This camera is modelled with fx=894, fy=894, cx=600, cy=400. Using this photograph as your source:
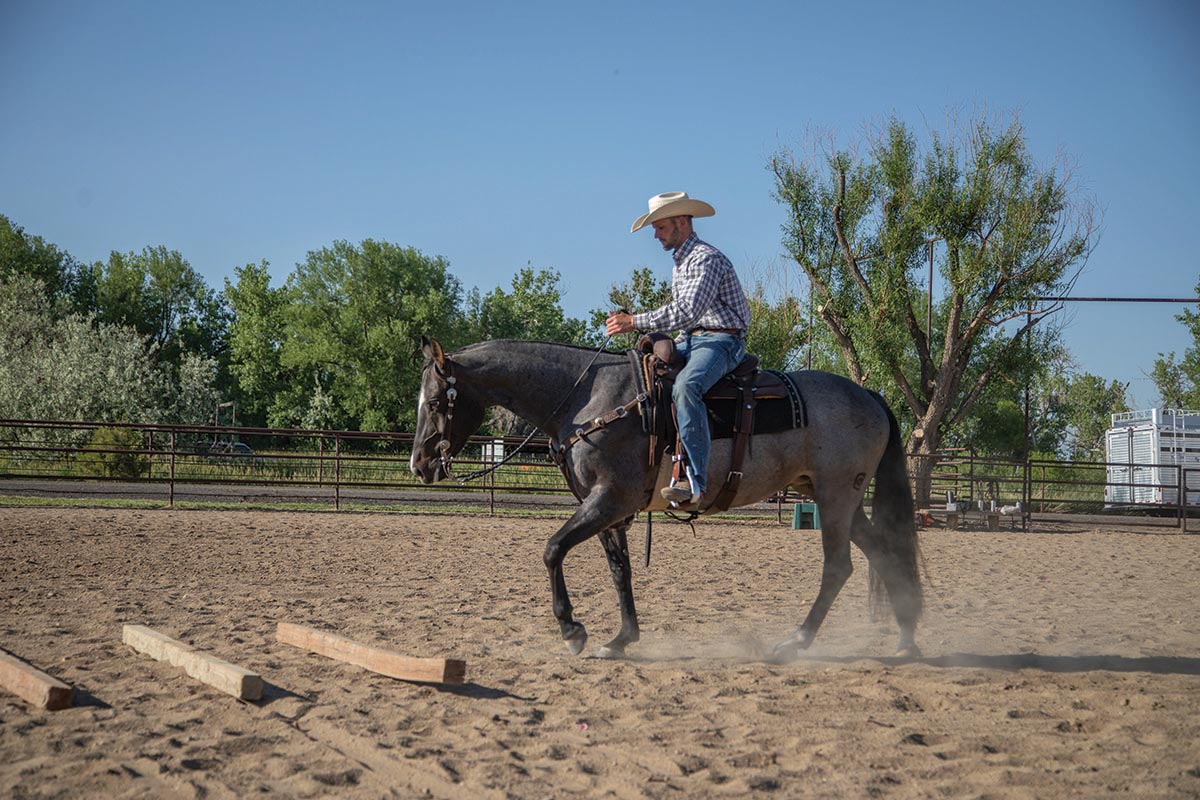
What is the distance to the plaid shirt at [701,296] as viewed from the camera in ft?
19.4

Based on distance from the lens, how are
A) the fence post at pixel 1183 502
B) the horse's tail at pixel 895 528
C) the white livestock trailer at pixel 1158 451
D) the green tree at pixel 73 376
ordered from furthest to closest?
the green tree at pixel 73 376 < the white livestock trailer at pixel 1158 451 < the fence post at pixel 1183 502 < the horse's tail at pixel 895 528

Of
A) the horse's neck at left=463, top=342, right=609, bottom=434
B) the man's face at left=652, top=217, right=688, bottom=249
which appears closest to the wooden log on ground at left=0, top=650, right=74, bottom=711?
the horse's neck at left=463, top=342, right=609, bottom=434

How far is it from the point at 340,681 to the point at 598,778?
1991 millimetres

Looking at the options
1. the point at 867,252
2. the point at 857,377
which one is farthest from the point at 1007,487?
the point at 867,252

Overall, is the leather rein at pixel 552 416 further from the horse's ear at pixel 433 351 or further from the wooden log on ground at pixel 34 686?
the wooden log on ground at pixel 34 686

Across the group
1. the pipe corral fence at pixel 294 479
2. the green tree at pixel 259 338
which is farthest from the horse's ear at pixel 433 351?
the green tree at pixel 259 338

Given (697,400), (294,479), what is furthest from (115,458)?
(697,400)

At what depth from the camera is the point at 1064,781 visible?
3.54 metres

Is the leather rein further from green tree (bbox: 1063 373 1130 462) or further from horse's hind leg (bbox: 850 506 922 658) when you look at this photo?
green tree (bbox: 1063 373 1130 462)

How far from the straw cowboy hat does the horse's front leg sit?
1.98 m

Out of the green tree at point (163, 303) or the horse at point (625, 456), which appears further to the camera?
the green tree at point (163, 303)

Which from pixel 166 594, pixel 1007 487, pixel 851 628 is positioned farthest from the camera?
pixel 1007 487

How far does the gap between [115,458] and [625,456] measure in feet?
65.1

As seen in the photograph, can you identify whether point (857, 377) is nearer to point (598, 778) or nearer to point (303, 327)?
point (598, 778)
